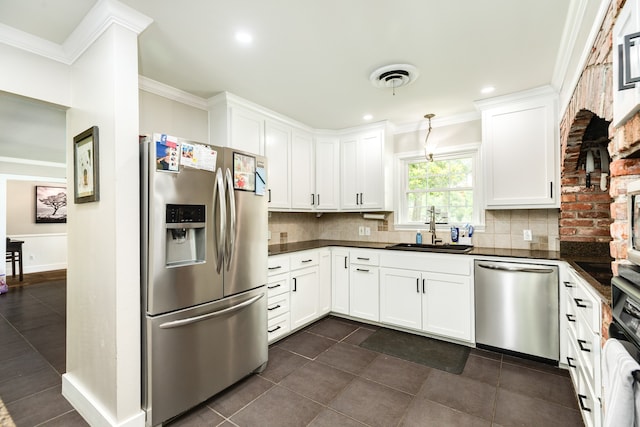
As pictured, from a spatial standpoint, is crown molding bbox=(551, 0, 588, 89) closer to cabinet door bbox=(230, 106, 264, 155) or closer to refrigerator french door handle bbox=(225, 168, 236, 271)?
refrigerator french door handle bbox=(225, 168, 236, 271)

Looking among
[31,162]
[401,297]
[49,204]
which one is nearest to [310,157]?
[401,297]

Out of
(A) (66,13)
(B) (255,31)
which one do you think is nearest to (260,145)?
(B) (255,31)

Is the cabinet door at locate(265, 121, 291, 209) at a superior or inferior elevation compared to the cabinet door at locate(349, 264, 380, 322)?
superior

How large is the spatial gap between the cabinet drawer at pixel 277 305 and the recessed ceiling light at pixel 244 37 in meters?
2.12

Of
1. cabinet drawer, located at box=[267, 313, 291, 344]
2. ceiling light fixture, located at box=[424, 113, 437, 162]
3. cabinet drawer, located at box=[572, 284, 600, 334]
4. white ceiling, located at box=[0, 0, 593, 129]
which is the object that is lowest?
cabinet drawer, located at box=[267, 313, 291, 344]

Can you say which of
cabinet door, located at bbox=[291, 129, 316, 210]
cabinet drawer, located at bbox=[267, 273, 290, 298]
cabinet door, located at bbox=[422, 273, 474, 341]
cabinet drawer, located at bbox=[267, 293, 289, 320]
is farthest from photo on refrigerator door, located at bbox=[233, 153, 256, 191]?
cabinet door, located at bbox=[422, 273, 474, 341]

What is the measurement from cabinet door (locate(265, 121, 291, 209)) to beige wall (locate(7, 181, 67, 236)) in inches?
279

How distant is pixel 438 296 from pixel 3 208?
786 cm

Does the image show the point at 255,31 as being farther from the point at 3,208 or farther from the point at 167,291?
the point at 3,208

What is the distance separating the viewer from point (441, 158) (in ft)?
12.3

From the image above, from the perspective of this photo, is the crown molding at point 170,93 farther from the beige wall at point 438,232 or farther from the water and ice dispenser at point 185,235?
the beige wall at point 438,232

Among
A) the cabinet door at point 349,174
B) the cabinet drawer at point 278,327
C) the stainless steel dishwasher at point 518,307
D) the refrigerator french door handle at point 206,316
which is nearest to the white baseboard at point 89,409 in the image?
the refrigerator french door handle at point 206,316

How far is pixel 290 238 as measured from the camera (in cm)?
413

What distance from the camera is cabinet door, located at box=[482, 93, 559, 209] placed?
2.79 meters
